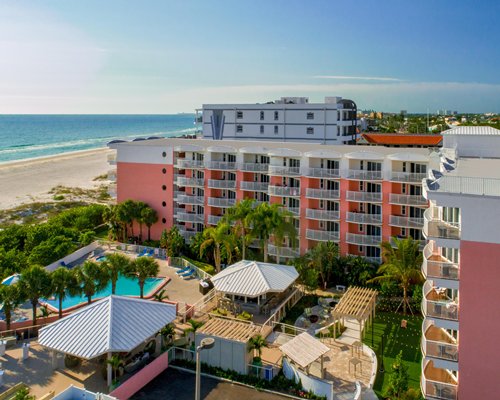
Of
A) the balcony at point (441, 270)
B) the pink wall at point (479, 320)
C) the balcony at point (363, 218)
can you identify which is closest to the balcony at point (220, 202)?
the balcony at point (363, 218)

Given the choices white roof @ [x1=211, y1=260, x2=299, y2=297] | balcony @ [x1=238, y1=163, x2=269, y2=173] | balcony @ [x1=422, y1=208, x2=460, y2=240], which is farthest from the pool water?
balcony @ [x1=422, y1=208, x2=460, y2=240]

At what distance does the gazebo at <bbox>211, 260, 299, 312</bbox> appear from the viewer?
32.2 meters

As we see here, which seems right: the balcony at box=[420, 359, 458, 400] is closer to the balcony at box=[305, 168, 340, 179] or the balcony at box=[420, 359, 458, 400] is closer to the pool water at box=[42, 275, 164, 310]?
the balcony at box=[305, 168, 340, 179]

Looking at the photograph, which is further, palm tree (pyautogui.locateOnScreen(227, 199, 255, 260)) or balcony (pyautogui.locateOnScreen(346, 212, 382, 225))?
balcony (pyautogui.locateOnScreen(346, 212, 382, 225))

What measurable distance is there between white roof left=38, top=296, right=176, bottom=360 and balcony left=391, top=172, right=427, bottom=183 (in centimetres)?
2135

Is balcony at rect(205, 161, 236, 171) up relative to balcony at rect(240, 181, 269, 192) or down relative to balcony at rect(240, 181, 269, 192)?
up

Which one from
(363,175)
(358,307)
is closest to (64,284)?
(358,307)

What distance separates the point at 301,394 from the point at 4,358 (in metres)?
16.2

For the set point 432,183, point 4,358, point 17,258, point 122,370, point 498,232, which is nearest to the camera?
point 498,232

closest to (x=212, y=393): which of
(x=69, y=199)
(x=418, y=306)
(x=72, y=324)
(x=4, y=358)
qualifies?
(x=72, y=324)

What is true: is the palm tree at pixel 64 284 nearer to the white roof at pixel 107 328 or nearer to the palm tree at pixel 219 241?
the white roof at pixel 107 328

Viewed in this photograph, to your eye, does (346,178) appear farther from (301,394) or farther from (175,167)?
(301,394)

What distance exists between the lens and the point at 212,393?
905 inches

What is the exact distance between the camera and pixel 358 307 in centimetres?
2942
